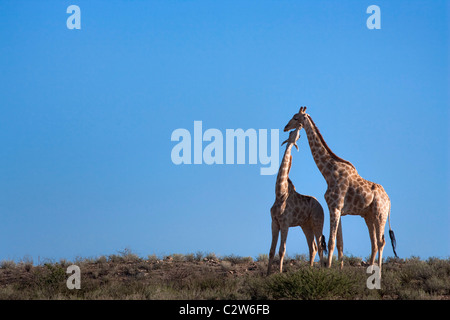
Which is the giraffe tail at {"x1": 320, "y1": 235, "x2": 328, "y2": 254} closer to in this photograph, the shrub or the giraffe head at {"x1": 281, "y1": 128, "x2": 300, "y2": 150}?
the shrub

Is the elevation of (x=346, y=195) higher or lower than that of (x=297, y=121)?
lower

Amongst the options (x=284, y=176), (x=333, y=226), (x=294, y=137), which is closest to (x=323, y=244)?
(x=333, y=226)

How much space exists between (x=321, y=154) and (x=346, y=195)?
1.59 m

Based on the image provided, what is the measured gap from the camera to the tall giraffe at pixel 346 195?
14.6 m

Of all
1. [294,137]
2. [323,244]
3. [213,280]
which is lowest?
[213,280]

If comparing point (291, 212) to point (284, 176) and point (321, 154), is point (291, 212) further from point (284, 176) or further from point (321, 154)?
point (321, 154)

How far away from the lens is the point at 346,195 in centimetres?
1479

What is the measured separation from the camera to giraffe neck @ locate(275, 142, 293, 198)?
49.9ft

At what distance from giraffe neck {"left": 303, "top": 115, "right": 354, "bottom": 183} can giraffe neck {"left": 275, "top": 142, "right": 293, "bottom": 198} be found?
0.76 meters

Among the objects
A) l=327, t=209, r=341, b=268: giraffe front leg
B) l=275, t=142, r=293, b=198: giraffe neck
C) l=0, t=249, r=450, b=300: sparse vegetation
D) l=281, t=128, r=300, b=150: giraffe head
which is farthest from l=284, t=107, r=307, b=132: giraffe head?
l=0, t=249, r=450, b=300: sparse vegetation

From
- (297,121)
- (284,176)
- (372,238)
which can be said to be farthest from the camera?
(297,121)

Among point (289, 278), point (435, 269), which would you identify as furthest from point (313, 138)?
point (435, 269)

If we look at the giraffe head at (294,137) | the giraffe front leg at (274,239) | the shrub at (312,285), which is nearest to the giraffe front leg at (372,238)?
the shrub at (312,285)
